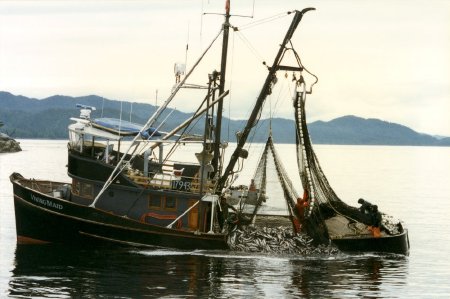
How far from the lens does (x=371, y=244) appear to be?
38.5m

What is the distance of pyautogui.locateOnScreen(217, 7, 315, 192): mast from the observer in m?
36.8

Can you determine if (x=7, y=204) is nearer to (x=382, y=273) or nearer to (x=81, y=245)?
(x=81, y=245)

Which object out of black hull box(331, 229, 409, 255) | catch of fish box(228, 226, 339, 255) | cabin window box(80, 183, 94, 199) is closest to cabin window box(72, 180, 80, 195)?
cabin window box(80, 183, 94, 199)

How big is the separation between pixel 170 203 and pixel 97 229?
368 cm

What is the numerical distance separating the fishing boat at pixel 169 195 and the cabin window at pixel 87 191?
5 centimetres

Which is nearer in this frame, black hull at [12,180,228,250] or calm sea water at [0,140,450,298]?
calm sea water at [0,140,450,298]

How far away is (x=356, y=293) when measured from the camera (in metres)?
31.2

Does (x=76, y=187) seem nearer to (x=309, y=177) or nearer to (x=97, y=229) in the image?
(x=97, y=229)

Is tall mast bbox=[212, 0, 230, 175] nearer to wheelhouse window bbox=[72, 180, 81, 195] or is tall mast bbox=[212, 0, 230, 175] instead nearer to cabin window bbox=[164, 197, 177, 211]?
cabin window bbox=[164, 197, 177, 211]

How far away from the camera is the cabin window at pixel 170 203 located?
36562 millimetres

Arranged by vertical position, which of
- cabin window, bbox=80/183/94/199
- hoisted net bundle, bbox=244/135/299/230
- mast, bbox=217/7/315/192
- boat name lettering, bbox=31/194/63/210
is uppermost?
mast, bbox=217/7/315/192

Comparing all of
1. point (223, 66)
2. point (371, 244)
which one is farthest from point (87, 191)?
point (371, 244)

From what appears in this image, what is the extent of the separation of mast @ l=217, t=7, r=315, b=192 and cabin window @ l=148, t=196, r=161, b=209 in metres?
2.94

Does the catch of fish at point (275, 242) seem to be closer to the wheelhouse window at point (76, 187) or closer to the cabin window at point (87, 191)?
the cabin window at point (87, 191)
